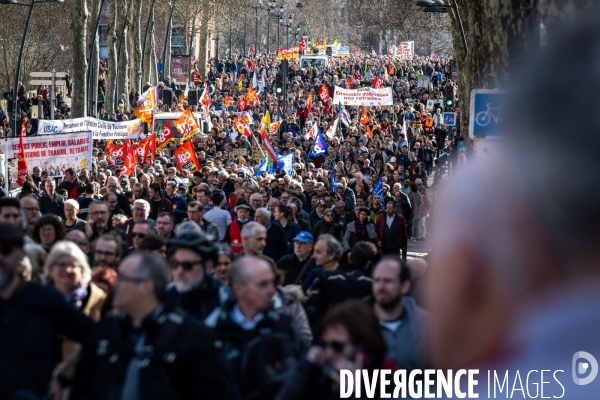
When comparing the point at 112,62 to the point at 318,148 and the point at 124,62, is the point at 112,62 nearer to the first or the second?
the point at 124,62

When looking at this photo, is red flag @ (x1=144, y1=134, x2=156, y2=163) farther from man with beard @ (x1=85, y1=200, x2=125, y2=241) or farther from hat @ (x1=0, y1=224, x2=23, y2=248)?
hat @ (x1=0, y1=224, x2=23, y2=248)

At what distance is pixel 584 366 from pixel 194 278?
4.89 metres

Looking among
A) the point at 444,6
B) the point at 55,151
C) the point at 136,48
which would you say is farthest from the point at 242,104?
the point at 55,151

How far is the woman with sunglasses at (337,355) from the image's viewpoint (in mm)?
2783

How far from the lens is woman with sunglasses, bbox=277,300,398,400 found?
278 cm

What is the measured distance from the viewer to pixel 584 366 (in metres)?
0.79

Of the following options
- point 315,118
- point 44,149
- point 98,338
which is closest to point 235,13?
point 315,118

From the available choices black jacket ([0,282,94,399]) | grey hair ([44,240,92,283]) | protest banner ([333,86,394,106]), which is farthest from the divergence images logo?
protest banner ([333,86,394,106])

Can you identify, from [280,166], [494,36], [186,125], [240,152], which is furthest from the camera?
[240,152]

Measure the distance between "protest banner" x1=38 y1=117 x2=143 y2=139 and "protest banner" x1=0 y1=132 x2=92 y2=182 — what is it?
1430 millimetres

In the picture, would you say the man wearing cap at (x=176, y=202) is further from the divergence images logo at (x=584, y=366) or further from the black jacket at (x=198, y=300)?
the divergence images logo at (x=584, y=366)

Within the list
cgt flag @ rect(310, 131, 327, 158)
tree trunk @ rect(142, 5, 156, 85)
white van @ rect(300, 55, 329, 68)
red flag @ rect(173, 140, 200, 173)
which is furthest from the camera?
white van @ rect(300, 55, 329, 68)

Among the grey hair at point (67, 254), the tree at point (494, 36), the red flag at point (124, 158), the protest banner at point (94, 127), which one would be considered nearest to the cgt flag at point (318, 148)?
the protest banner at point (94, 127)

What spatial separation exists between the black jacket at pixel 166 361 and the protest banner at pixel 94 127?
737 inches
